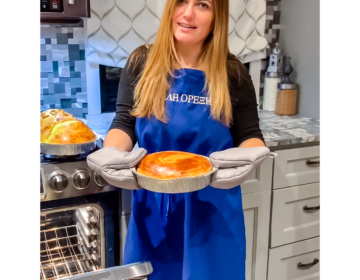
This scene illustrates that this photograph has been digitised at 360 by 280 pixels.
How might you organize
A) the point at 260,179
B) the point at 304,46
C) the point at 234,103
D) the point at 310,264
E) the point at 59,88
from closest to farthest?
the point at 234,103, the point at 260,179, the point at 59,88, the point at 310,264, the point at 304,46

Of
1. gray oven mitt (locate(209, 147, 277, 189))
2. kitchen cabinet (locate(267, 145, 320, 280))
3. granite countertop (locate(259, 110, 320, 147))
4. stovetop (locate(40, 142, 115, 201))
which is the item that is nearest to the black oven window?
stovetop (locate(40, 142, 115, 201))

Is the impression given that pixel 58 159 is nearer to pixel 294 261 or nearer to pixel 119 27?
pixel 119 27

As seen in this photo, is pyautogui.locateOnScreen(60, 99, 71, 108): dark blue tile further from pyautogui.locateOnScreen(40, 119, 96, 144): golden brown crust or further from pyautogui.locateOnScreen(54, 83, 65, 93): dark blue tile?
pyautogui.locateOnScreen(40, 119, 96, 144): golden brown crust

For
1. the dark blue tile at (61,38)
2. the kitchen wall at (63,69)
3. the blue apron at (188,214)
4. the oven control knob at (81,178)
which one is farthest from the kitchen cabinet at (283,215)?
the dark blue tile at (61,38)

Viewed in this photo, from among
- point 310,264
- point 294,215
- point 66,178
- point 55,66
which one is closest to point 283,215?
point 294,215

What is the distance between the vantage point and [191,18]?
985 mm

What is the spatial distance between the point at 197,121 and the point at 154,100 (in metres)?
0.14

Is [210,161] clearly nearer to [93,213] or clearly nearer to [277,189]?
[93,213]

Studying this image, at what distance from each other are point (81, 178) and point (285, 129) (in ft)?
3.13

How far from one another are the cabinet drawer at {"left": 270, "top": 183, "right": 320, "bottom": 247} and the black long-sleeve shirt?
1.85ft

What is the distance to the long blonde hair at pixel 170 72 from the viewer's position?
104 cm

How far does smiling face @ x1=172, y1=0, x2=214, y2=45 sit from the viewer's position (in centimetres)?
98

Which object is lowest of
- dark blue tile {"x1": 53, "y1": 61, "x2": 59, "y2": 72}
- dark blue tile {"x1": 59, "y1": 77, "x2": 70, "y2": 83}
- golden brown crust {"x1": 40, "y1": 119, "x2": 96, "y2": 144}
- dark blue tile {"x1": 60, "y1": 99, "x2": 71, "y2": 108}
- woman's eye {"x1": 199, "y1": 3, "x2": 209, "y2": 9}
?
golden brown crust {"x1": 40, "y1": 119, "x2": 96, "y2": 144}

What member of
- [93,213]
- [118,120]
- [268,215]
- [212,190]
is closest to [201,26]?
[118,120]
